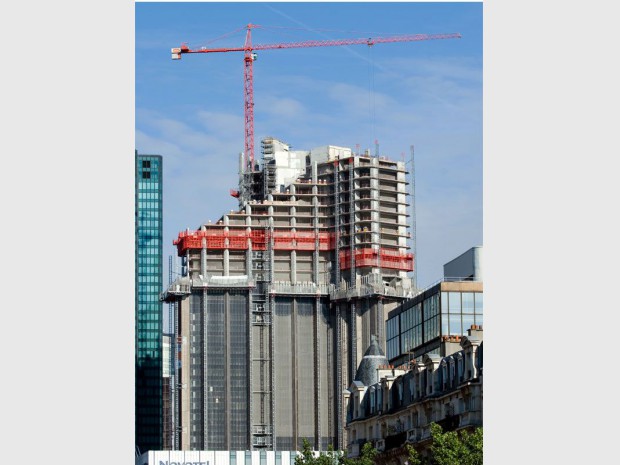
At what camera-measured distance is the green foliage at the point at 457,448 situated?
91.2 m

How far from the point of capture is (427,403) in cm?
11306

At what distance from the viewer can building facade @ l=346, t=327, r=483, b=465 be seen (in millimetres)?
104438

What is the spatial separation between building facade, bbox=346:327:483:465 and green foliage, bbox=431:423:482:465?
564 cm

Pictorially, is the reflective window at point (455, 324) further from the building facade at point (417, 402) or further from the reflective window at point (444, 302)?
the building facade at point (417, 402)

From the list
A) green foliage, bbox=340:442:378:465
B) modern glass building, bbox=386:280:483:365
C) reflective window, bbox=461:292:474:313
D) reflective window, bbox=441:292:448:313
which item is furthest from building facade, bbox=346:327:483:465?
reflective window, bbox=461:292:474:313

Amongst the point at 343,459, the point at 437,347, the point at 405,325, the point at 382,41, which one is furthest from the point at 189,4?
the point at 405,325

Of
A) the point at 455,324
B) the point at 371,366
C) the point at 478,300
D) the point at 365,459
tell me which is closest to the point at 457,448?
the point at 365,459

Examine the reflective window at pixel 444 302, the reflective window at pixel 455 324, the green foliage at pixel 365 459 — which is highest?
the reflective window at pixel 444 302

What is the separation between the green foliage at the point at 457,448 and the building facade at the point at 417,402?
18.5 feet

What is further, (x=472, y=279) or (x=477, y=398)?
(x=472, y=279)

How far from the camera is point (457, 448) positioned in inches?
3652

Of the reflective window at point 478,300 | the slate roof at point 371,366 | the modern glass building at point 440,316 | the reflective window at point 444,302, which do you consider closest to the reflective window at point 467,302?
the modern glass building at point 440,316
